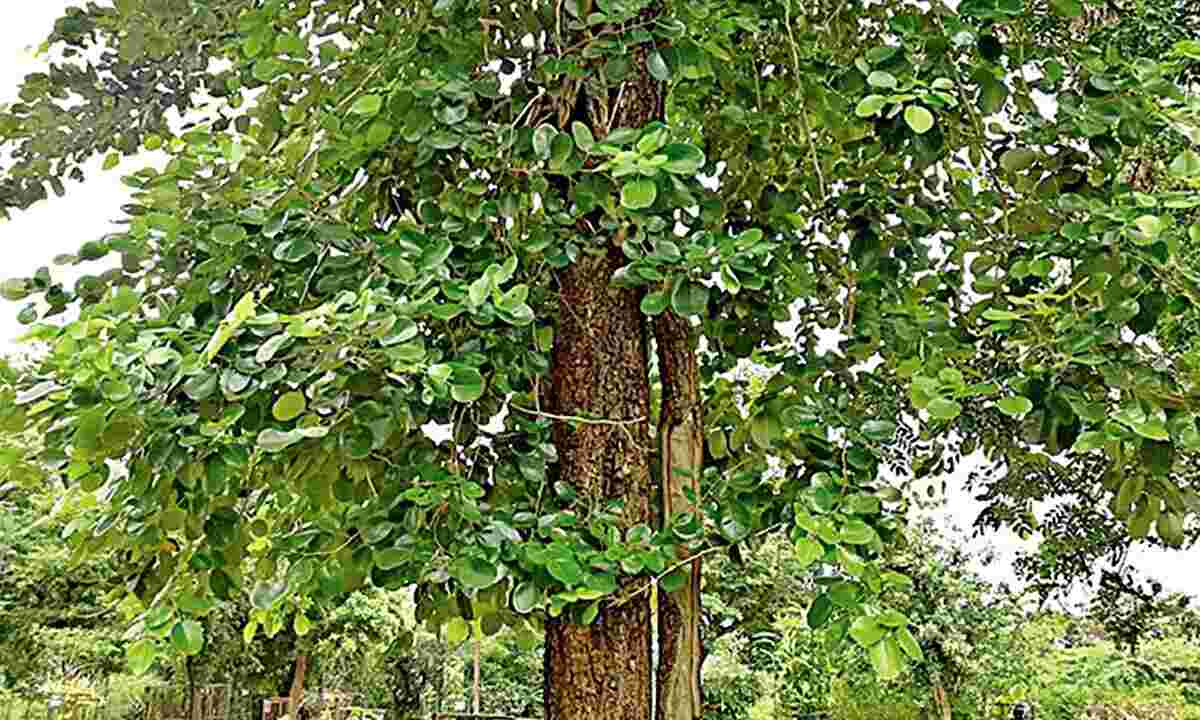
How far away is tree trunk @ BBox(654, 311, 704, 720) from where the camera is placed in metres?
1.31

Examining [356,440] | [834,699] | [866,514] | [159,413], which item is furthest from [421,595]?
[834,699]

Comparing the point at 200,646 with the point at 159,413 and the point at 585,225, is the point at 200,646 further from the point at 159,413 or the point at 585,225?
the point at 585,225

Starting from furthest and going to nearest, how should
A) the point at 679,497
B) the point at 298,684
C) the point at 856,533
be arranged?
the point at 298,684 < the point at 679,497 < the point at 856,533

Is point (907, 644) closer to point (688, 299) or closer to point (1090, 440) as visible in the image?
point (1090, 440)

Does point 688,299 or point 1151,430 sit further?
point 688,299

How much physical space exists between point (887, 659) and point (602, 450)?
48 cm

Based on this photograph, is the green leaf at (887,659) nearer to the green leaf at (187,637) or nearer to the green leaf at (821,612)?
the green leaf at (821,612)

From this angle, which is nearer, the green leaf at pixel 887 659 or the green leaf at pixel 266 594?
the green leaf at pixel 887 659

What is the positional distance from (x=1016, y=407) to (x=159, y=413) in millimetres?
737

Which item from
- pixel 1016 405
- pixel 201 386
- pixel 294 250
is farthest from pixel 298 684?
pixel 1016 405

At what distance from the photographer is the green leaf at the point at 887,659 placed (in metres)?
0.92

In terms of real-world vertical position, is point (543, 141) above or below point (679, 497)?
above

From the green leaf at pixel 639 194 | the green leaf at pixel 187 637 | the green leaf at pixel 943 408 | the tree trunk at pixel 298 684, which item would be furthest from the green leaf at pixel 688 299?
the tree trunk at pixel 298 684

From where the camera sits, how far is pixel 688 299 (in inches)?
43.8
